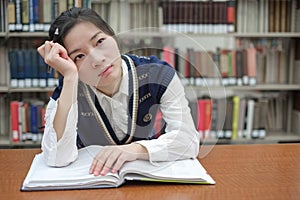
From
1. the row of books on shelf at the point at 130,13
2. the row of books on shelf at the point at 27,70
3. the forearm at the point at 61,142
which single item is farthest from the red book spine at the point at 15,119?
the forearm at the point at 61,142

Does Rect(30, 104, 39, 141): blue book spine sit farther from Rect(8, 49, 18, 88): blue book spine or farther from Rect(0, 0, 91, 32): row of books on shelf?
Rect(0, 0, 91, 32): row of books on shelf

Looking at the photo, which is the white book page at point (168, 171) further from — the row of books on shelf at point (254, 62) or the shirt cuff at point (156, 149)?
the row of books on shelf at point (254, 62)

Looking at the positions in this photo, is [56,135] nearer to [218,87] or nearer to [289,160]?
[218,87]

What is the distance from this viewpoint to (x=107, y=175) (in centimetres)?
87

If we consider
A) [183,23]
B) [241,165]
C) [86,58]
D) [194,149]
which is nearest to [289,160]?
[241,165]

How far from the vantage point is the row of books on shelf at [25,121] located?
2.77 meters

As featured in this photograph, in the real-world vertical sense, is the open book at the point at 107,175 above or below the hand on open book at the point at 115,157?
below

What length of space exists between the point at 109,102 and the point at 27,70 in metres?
1.89

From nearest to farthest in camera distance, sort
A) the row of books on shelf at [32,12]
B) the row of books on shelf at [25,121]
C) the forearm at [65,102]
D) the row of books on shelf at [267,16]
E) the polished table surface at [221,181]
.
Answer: the polished table surface at [221,181] < the forearm at [65,102] < the row of books on shelf at [32,12] < the row of books on shelf at [25,121] < the row of books on shelf at [267,16]

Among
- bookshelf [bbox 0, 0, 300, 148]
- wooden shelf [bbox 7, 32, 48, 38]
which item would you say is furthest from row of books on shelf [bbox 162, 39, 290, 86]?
wooden shelf [bbox 7, 32, 48, 38]

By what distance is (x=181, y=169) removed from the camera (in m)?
0.93

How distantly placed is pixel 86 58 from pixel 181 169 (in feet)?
1.05

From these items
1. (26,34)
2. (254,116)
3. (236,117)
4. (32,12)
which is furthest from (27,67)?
(254,116)

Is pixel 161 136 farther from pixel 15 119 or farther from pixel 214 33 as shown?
pixel 15 119
